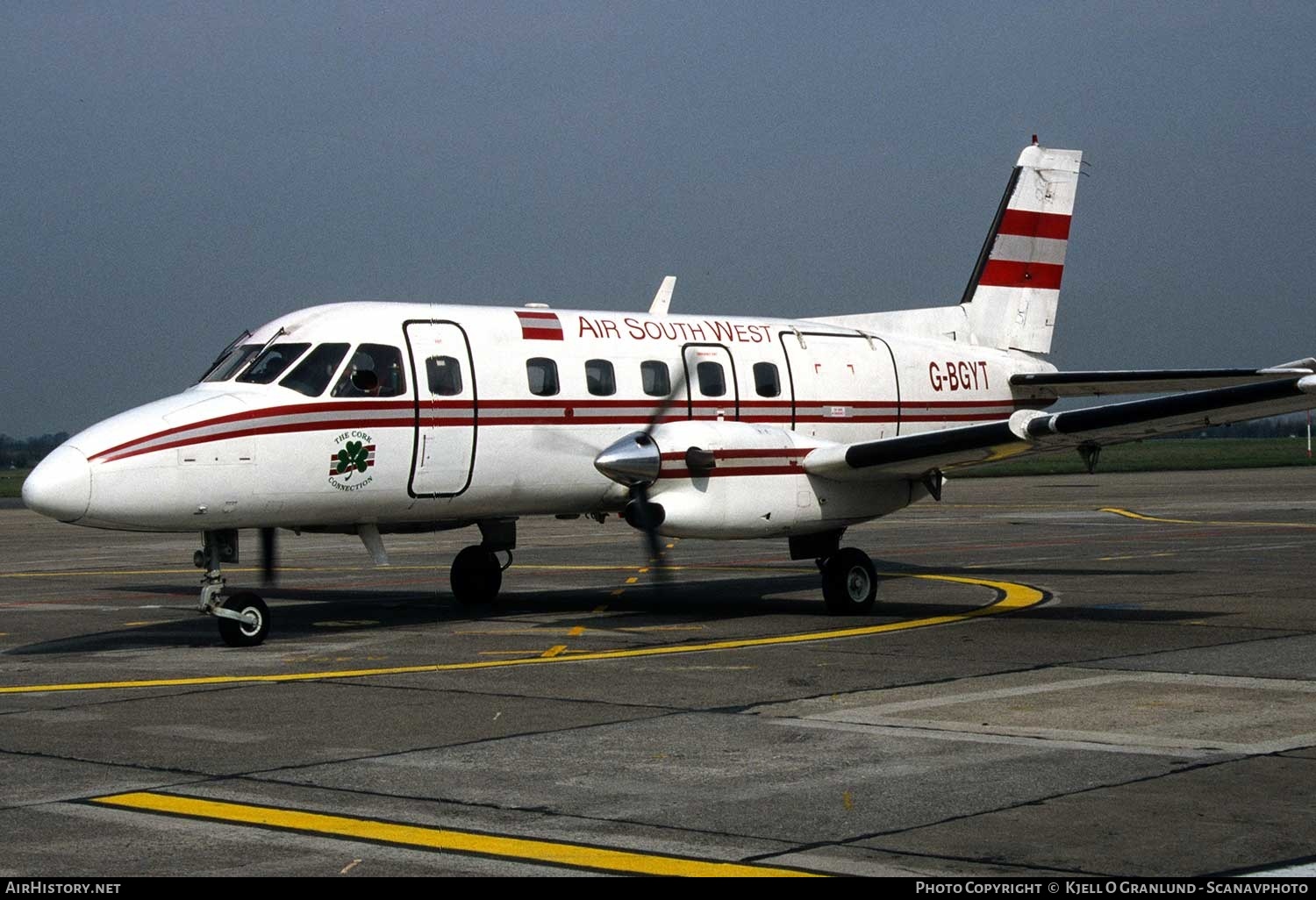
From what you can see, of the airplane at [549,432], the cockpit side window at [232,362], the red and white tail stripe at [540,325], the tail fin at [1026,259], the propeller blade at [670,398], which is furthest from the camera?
the tail fin at [1026,259]

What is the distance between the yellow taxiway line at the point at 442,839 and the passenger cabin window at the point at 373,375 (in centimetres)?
752

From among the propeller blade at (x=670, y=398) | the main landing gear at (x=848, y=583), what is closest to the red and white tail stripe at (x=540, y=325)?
the propeller blade at (x=670, y=398)

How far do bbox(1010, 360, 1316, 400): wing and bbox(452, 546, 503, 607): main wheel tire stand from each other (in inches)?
300

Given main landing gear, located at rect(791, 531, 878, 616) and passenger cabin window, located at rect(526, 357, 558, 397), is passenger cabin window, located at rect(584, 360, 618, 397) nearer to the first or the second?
passenger cabin window, located at rect(526, 357, 558, 397)

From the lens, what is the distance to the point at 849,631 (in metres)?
15.4

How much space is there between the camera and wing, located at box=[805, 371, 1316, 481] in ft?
48.6

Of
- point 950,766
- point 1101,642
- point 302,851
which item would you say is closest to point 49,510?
point 302,851

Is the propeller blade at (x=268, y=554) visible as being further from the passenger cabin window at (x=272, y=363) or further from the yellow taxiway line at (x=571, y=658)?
the yellow taxiway line at (x=571, y=658)

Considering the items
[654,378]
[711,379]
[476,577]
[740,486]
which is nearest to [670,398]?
[654,378]

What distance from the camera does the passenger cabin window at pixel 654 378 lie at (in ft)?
57.3

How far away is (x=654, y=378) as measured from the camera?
17.5 m

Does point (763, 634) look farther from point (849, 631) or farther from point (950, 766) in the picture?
point (950, 766)

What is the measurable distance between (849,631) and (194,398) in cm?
673

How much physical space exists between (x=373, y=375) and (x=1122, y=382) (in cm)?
963
